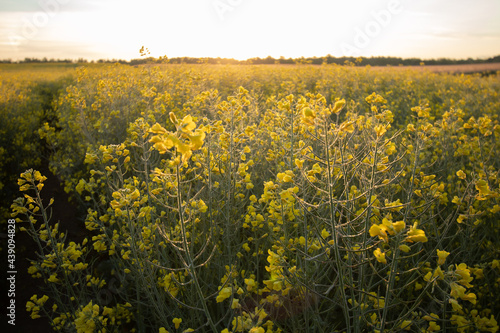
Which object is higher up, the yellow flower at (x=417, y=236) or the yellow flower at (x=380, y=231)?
the yellow flower at (x=380, y=231)

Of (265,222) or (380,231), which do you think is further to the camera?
(265,222)

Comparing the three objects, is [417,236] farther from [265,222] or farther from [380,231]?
[265,222]

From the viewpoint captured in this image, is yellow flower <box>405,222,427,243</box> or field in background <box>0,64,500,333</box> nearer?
yellow flower <box>405,222,427,243</box>

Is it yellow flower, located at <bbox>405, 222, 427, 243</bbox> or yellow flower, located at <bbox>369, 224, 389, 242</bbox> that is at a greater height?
yellow flower, located at <bbox>369, 224, 389, 242</bbox>

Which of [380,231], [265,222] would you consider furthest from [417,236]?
[265,222]

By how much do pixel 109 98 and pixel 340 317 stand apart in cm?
510

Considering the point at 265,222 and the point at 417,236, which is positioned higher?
the point at 417,236

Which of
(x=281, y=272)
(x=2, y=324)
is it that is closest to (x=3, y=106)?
(x=2, y=324)

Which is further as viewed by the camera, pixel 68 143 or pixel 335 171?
pixel 68 143

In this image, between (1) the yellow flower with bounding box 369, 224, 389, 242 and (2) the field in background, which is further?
(2) the field in background

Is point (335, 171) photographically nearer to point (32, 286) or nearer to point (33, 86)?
point (32, 286)

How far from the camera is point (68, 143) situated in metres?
5.59

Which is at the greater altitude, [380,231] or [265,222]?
[380,231]

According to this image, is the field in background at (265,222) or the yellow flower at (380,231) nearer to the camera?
the yellow flower at (380,231)
